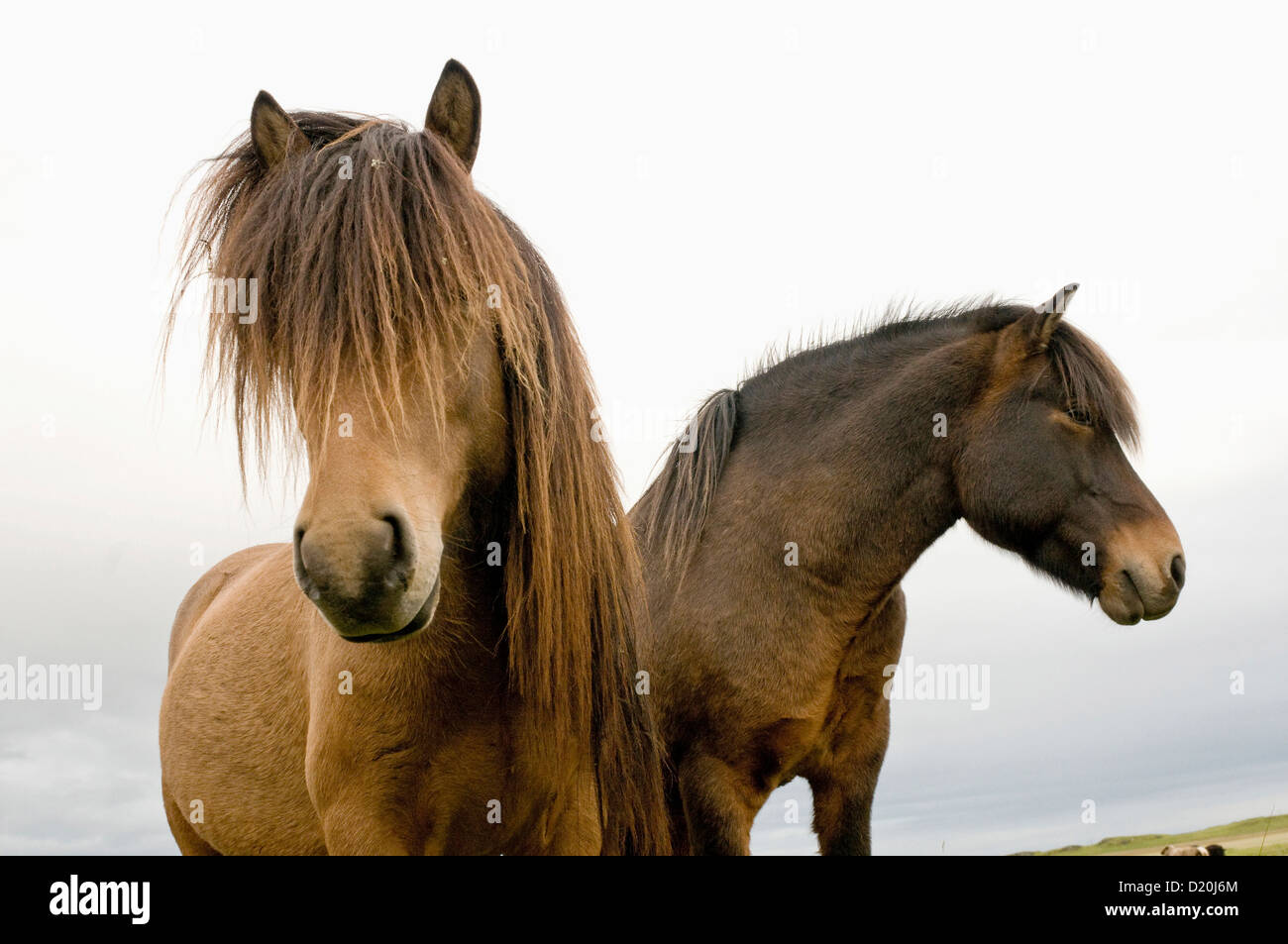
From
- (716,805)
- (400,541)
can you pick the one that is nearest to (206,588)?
(716,805)

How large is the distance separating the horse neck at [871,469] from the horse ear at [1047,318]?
25cm

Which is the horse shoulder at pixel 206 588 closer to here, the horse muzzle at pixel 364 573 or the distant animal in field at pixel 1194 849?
the horse muzzle at pixel 364 573

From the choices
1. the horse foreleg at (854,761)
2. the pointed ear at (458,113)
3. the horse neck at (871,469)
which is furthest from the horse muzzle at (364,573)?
the horse foreleg at (854,761)

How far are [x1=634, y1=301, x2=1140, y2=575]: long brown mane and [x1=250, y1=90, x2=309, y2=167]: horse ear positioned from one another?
299 cm

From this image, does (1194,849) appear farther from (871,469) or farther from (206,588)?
(206,588)

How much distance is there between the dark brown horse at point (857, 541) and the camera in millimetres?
5215

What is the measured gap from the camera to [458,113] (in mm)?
3318

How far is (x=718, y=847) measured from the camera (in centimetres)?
500

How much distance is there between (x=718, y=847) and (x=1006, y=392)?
107 inches

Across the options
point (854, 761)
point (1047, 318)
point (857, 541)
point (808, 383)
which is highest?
point (1047, 318)

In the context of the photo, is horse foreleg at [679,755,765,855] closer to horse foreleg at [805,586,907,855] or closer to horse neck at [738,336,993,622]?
horse foreleg at [805,586,907,855]

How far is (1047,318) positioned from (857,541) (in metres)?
1.56

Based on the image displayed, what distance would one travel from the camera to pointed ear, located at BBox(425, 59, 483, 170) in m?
3.27
